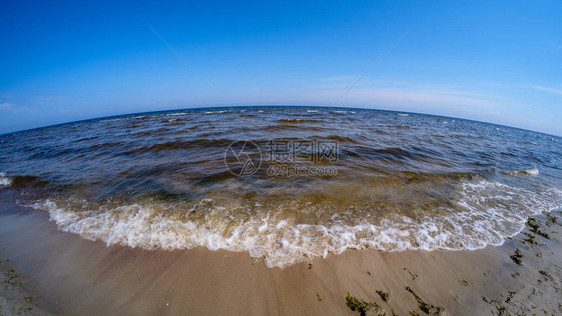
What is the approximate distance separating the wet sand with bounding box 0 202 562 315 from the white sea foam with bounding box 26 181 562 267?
185 millimetres

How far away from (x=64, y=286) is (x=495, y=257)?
6.78 meters

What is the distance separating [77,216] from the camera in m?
4.06

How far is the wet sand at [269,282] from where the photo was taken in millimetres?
2287

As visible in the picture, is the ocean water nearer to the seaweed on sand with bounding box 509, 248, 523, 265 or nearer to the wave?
the wave

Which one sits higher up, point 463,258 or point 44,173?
point 44,173

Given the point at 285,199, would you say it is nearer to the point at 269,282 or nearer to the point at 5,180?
the point at 269,282

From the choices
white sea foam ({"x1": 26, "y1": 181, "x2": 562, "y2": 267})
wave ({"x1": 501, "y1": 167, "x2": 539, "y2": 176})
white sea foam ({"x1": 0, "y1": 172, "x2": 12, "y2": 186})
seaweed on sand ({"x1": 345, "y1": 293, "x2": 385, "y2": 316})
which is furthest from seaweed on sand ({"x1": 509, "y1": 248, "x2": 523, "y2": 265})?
white sea foam ({"x1": 0, "y1": 172, "x2": 12, "y2": 186})

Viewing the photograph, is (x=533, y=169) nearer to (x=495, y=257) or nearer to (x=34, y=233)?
(x=495, y=257)

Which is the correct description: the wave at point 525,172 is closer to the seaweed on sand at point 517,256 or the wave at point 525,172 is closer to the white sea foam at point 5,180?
the seaweed on sand at point 517,256

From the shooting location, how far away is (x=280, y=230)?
3545 mm

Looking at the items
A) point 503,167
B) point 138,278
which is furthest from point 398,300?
point 503,167

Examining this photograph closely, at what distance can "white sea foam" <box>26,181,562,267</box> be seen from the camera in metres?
3.19

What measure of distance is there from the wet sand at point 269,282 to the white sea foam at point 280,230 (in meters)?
0.18

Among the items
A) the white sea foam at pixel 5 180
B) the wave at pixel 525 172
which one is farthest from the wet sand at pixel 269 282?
the wave at pixel 525 172
